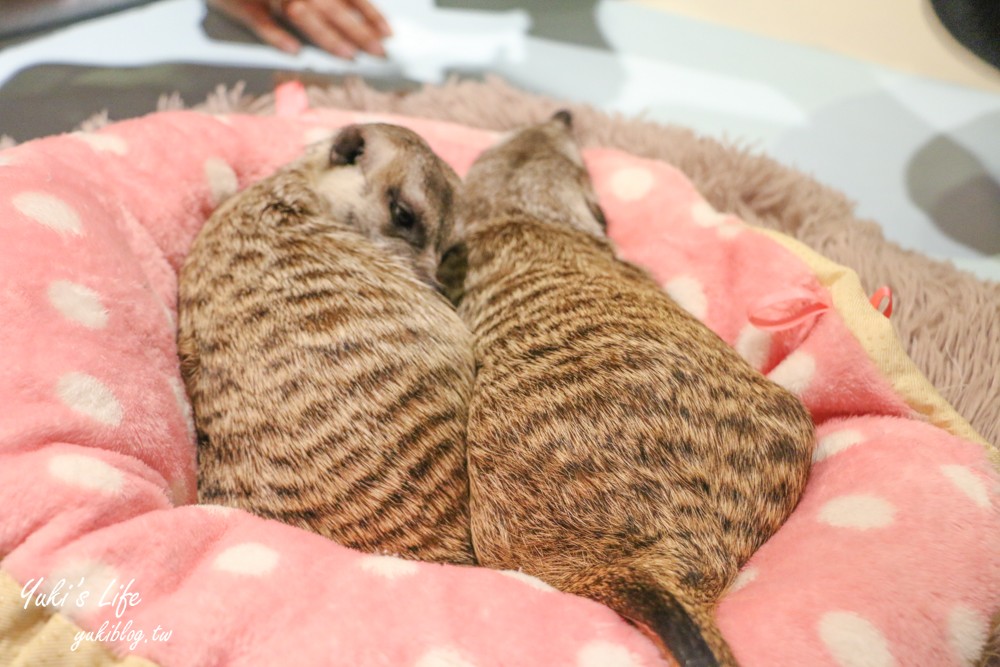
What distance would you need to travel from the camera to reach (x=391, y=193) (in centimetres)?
129

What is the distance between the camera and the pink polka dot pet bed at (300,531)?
0.75 m

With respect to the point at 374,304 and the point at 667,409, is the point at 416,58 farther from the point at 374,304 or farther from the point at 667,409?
the point at 667,409

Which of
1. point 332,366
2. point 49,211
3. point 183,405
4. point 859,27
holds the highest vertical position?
point 859,27

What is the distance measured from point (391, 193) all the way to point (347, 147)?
→ 0.12 meters

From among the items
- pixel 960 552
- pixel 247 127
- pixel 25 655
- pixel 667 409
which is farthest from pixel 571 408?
pixel 247 127

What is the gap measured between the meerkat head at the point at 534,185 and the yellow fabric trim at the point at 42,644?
2.80ft

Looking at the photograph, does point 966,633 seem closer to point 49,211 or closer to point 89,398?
point 89,398

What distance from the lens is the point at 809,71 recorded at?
2.18 metres

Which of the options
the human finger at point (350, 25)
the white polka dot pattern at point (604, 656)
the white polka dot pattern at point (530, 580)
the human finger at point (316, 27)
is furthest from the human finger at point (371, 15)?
the white polka dot pattern at point (604, 656)

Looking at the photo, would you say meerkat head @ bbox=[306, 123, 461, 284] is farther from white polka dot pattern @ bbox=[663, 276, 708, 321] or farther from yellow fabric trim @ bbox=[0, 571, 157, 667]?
yellow fabric trim @ bbox=[0, 571, 157, 667]

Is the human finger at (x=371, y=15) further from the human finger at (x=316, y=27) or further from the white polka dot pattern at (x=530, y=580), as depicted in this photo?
the white polka dot pattern at (x=530, y=580)

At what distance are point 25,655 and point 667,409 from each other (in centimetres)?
71

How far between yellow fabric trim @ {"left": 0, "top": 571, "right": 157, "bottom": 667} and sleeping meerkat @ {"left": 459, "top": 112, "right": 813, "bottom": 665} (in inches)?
16.0

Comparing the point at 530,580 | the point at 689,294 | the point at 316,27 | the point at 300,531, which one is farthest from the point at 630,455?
the point at 316,27
